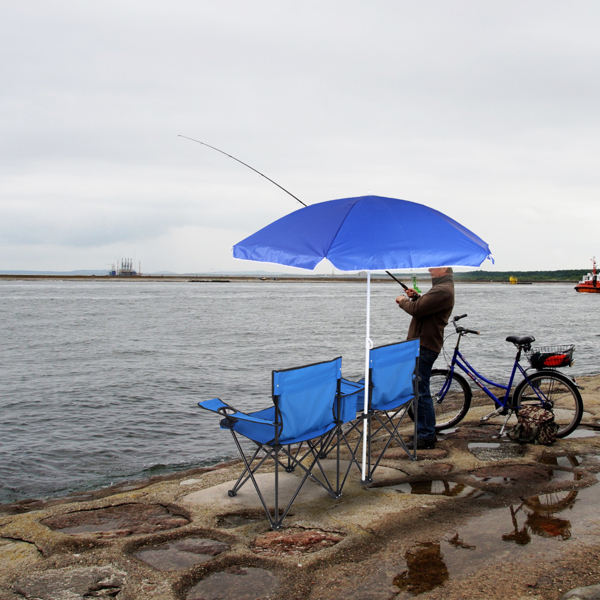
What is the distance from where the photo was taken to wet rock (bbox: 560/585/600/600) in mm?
3125

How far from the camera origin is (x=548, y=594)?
10.5 feet

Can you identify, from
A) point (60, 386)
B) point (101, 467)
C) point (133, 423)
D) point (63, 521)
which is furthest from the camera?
point (60, 386)

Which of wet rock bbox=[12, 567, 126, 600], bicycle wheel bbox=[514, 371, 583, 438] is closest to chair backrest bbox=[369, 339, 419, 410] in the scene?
bicycle wheel bbox=[514, 371, 583, 438]

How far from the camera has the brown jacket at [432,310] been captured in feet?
19.4

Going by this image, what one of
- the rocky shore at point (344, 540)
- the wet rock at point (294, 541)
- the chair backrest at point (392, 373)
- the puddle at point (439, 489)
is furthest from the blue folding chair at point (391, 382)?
the wet rock at point (294, 541)

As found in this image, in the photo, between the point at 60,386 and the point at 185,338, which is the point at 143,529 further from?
the point at 185,338

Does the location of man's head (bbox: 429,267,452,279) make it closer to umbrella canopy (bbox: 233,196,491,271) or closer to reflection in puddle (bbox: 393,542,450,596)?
umbrella canopy (bbox: 233,196,491,271)

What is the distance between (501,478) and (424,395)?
1291mm

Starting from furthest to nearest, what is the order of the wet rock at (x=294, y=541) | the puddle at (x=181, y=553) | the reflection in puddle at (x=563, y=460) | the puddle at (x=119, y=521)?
the reflection in puddle at (x=563, y=460) → the puddle at (x=119, y=521) → the wet rock at (x=294, y=541) → the puddle at (x=181, y=553)

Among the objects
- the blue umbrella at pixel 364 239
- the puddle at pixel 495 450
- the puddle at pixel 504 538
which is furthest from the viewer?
the puddle at pixel 495 450

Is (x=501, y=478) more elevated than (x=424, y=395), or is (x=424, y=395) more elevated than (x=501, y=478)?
(x=424, y=395)

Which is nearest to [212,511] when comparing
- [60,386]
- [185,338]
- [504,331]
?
[60,386]

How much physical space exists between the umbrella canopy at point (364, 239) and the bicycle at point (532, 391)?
6.97ft

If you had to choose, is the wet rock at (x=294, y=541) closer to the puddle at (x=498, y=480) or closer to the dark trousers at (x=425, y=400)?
the puddle at (x=498, y=480)
